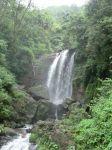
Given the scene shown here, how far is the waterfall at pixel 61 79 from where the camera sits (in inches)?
985

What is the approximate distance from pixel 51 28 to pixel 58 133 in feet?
94.3

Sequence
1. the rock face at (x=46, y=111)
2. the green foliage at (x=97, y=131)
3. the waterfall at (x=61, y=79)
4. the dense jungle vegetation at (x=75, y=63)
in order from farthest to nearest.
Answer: the waterfall at (x=61, y=79) < the rock face at (x=46, y=111) < the dense jungle vegetation at (x=75, y=63) < the green foliage at (x=97, y=131)

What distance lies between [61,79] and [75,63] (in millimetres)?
2339

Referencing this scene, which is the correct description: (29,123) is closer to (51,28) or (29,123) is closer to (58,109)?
(58,109)

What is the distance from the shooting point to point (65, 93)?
82.0ft

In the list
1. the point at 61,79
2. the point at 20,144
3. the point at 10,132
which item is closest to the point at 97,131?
the point at 20,144

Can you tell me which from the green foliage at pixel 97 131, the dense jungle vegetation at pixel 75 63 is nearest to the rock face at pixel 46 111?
the dense jungle vegetation at pixel 75 63

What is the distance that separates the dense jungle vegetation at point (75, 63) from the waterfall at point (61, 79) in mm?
1694

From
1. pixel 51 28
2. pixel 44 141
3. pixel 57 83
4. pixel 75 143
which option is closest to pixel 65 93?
pixel 57 83

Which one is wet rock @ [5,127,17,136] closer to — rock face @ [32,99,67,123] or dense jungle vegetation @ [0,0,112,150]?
dense jungle vegetation @ [0,0,112,150]

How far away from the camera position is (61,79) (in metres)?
26.2

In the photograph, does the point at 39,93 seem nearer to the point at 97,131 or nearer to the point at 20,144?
the point at 20,144

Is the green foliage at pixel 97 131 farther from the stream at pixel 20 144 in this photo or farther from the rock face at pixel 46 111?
the rock face at pixel 46 111

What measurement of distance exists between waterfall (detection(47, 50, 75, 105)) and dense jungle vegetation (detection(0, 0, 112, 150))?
66.7 inches
